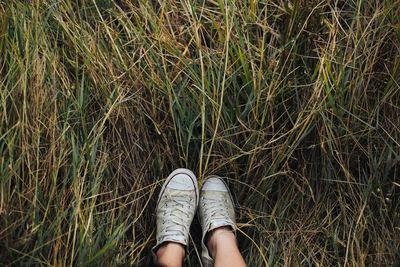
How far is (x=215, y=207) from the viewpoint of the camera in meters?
1.40

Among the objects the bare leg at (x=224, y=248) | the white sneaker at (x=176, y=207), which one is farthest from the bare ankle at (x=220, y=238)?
the white sneaker at (x=176, y=207)

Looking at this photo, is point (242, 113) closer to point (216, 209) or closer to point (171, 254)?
point (216, 209)

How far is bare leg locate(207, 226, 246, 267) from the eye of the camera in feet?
4.09

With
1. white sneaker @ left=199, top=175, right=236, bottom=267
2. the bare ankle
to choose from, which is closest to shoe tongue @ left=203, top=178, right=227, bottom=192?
white sneaker @ left=199, top=175, right=236, bottom=267

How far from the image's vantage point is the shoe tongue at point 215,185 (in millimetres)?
1391

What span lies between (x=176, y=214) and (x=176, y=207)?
30mm

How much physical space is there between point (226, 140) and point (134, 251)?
20.3 inches

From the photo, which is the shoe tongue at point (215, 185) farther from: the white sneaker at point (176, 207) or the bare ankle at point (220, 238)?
the bare ankle at point (220, 238)

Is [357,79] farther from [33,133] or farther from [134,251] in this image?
[33,133]

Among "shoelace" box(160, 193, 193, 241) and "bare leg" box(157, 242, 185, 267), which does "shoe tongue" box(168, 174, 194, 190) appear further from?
"bare leg" box(157, 242, 185, 267)

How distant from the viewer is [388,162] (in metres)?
1.24

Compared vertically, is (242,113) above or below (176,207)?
above

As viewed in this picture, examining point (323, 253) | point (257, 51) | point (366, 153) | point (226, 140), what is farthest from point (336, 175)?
point (257, 51)

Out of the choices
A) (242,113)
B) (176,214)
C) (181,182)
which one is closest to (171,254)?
(176,214)
